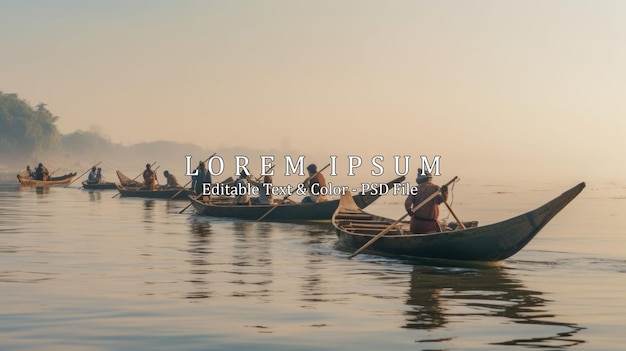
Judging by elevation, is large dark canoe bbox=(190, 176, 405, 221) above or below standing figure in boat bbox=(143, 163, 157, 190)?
below

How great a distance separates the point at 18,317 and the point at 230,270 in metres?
5.50

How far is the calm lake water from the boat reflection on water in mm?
25

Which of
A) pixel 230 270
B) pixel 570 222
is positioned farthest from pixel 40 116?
pixel 230 270

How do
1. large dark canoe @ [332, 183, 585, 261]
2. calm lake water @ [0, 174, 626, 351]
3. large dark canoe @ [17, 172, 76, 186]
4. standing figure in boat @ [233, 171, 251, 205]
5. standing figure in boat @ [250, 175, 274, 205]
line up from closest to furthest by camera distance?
calm lake water @ [0, 174, 626, 351], large dark canoe @ [332, 183, 585, 261], standing figure in boat @ [250, 175, 274, 205], standing figure in boat @ [233, 171, 251, 205], large dark canoe @ [17, 172, 76, 186]

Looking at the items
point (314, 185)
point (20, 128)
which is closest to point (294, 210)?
point (314, 185)

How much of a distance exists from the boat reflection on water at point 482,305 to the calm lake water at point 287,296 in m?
0.03

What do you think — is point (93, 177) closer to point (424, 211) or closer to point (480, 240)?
point (424, 211)

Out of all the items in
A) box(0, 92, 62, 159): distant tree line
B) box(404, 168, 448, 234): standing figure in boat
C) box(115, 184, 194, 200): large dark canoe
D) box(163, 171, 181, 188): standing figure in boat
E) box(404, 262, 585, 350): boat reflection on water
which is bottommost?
box(404, 262, 585, 350): boat reflection on water

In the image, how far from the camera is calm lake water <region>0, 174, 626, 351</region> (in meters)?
10.0

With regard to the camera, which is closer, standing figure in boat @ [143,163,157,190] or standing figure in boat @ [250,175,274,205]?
standing figure in boat @ [250,175,274,205]

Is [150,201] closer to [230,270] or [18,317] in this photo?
[230,270]

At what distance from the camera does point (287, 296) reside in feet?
43.0

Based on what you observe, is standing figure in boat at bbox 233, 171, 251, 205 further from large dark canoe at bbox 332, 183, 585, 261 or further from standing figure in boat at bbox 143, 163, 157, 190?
standing figure in boat at bbox 143, 163, 157, 190

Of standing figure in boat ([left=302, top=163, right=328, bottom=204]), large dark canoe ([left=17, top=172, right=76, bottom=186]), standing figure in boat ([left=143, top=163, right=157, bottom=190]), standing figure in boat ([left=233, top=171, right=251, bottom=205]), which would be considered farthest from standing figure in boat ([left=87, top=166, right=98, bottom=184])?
standing figure in boat ([left=302, top=163, right=328, bottom=204])
